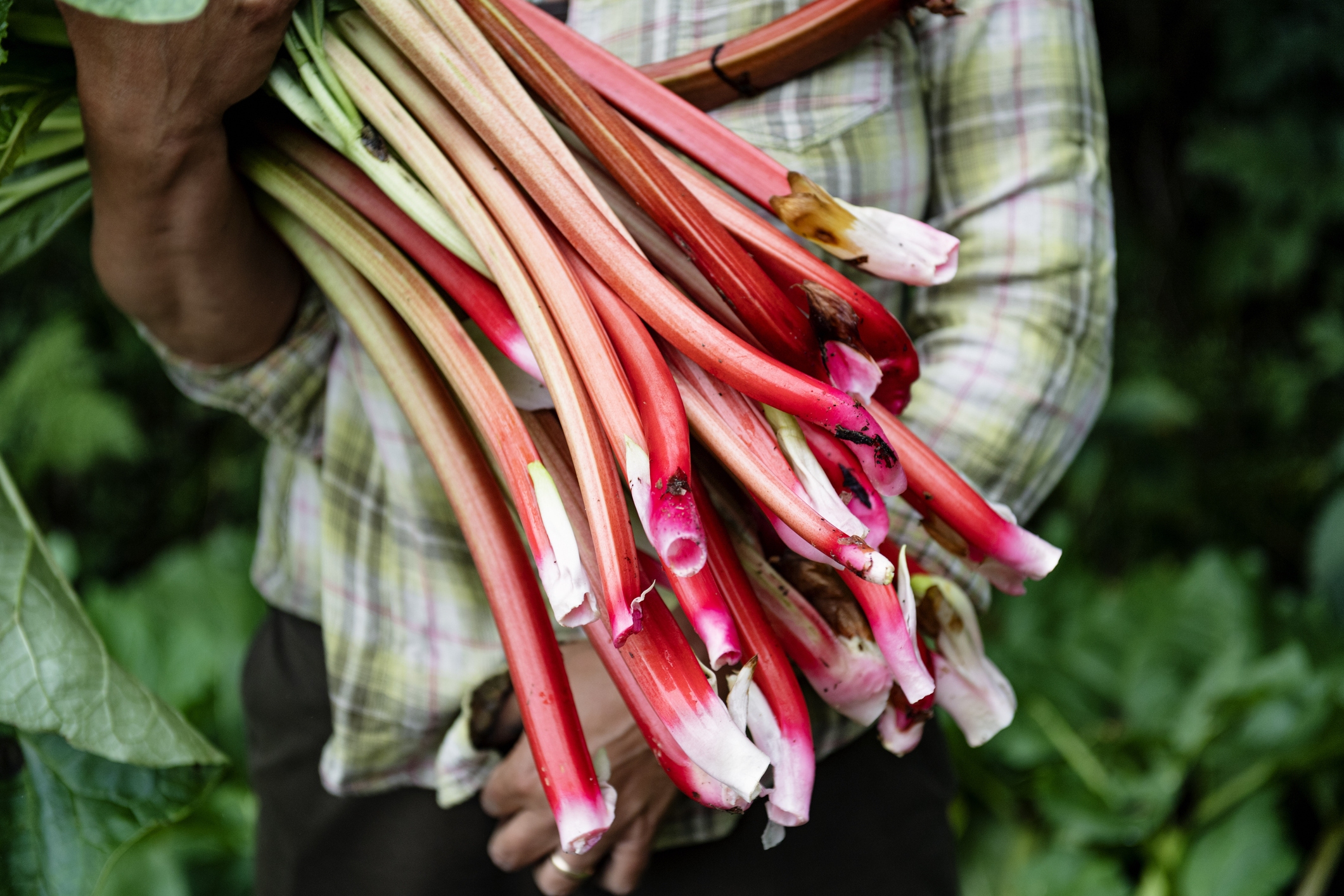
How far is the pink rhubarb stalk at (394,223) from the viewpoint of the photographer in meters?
0.60

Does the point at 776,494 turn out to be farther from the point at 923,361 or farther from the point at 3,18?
the point at 3,18

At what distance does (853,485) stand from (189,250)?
46 cm

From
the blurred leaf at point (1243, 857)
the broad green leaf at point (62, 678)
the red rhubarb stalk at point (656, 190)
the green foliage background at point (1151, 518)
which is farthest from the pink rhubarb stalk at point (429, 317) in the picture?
the blurred leaf at point (1243, 857)

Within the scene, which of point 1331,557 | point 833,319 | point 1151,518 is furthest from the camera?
point 1151,518

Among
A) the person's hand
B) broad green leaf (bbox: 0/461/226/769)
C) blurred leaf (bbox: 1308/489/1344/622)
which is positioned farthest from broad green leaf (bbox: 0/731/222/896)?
blurred leaf (bbox: 1308/489/1344/622)

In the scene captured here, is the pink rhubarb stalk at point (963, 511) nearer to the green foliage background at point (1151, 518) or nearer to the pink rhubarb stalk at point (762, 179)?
the pink rhubarb stalk at point (762, 179)

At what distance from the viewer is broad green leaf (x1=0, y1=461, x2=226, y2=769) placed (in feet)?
2.15

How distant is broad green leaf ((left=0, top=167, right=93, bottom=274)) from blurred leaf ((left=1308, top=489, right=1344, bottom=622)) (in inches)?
83.5

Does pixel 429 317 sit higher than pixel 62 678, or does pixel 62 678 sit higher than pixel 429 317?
pixel 429 317

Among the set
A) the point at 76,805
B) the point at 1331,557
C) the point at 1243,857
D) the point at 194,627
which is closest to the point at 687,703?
the point at 76,805

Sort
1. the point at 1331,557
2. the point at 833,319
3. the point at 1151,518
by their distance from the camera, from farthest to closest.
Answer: the point at 1151,518 < the point at 1331,557 < the point at 833,319

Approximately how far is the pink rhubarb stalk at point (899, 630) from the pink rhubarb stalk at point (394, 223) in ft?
0.78

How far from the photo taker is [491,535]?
1.99 ft

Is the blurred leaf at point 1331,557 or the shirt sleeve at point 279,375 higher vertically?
the shirt sleeve at point 279,375
